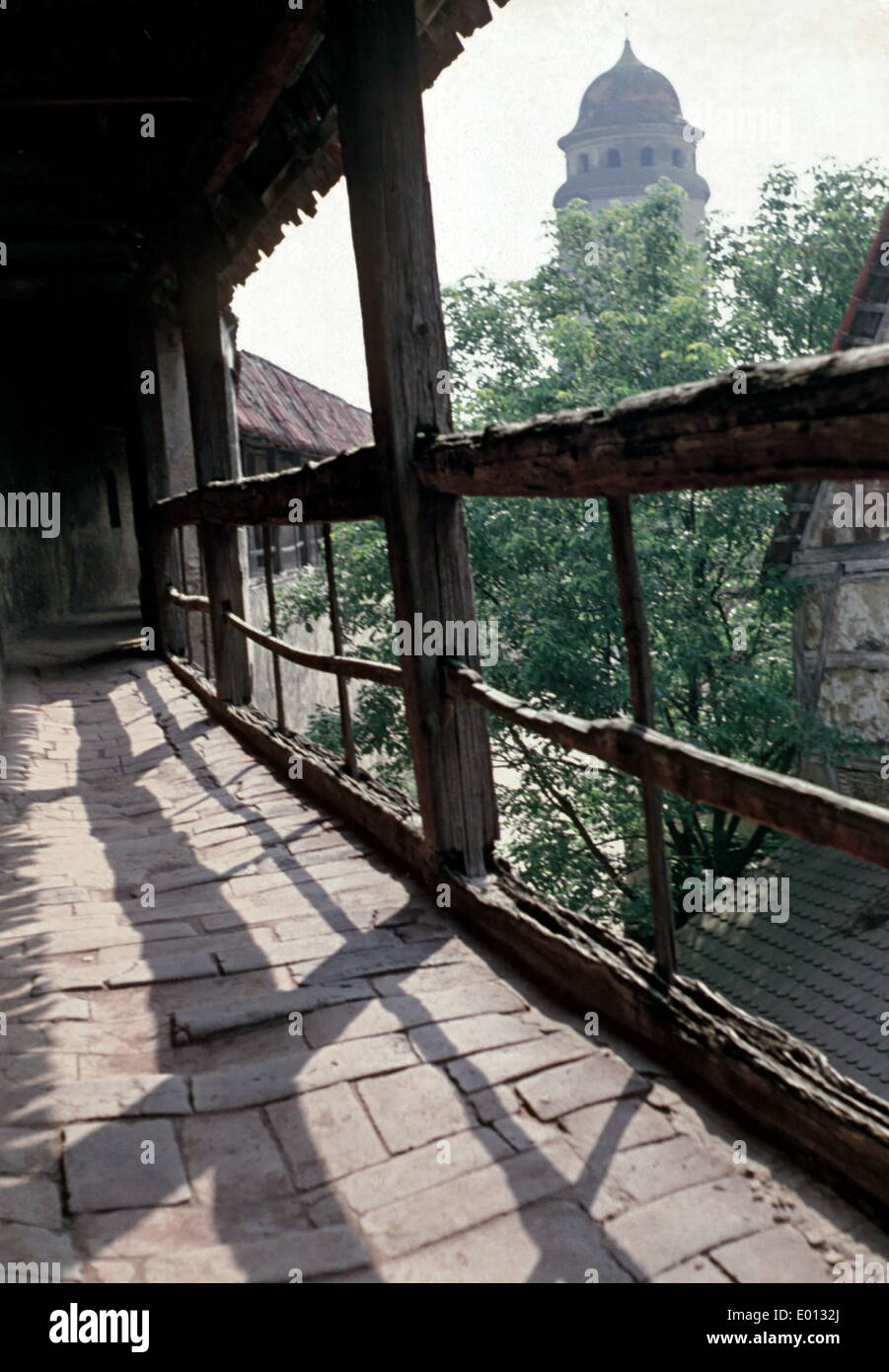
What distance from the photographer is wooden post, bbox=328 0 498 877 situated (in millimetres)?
3445

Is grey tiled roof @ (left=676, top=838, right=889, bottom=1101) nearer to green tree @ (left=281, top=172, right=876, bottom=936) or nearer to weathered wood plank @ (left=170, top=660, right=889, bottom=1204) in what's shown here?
green tree @ (left=281, top=172, right=876, bottom=936)

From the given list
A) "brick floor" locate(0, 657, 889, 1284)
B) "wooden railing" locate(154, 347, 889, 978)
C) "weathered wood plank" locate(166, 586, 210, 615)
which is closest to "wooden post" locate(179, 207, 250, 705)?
"weathered wood plank" locate(166, 586, 210, 615)

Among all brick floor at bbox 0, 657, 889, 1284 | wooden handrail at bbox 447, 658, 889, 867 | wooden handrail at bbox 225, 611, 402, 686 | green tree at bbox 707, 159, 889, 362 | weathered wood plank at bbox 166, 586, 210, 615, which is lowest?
brick floor at bbox 0, 657, 889, 1284

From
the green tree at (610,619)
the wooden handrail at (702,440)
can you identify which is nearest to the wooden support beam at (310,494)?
the wooden handrail at (702,440)

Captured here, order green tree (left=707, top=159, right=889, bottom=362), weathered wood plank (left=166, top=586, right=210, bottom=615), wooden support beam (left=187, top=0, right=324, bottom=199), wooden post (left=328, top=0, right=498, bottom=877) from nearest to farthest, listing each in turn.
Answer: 1. wooden post (left=328, top=0, right=498, bottom=877)
2. wooden support beam (left=187, top=0, right=324, bottom=199)
3. weathered wood plank (left=166, top=586, right=210, bottom=615)
4. green tree (left=707, top=159, right=889, bottom=362)

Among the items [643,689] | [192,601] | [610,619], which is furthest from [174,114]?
[610,619]

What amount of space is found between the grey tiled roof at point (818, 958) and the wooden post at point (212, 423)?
4.35 metres

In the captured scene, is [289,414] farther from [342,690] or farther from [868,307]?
[342,690]

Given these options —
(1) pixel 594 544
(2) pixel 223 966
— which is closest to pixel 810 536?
(1) pixel 594 544

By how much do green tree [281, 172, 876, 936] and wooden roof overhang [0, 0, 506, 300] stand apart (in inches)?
241

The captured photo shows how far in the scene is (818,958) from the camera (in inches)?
349

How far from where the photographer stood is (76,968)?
322 centimetres

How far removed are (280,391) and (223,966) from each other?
17715 millimetres
